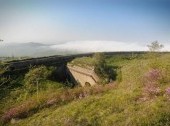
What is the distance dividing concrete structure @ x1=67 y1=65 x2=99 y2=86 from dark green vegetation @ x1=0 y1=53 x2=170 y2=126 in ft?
12.4

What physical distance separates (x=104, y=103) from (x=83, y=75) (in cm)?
1864

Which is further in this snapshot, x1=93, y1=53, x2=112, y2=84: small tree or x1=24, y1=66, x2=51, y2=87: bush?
x1=93, y1=53, x2=112, y2=84: small tree

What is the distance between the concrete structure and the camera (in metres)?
39.5

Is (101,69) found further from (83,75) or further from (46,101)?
(46,101)

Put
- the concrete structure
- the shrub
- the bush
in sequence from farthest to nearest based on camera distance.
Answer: the concrete structure, the bush, the shrub

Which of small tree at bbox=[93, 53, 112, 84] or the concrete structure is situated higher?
small tree at bbox=[93, 53, 112, 84]

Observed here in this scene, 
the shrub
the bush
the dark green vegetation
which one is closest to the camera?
the dark green vegetation

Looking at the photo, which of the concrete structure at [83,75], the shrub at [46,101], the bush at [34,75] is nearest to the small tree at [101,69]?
the concrete structure at [83,75]

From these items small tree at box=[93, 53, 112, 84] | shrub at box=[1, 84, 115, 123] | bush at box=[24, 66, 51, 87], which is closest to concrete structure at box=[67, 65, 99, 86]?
small tree at box=[93, 53, 112, 84]

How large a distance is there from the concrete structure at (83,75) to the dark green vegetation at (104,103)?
3.77 meters

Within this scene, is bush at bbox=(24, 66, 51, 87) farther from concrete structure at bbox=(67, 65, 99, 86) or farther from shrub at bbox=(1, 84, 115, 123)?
concrete structure at bbox=(67, 65, 99, 86)

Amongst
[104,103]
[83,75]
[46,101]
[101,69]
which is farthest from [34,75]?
[104,103]

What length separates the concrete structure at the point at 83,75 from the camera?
39.5 metres

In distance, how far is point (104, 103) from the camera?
24531mm
